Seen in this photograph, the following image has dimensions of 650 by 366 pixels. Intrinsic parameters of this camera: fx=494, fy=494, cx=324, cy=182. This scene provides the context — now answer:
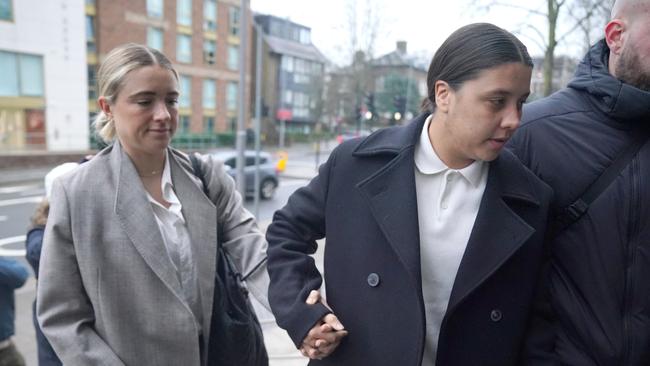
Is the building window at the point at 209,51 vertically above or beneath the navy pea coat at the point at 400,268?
above

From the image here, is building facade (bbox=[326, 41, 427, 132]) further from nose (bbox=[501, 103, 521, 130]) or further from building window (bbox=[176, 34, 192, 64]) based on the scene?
building window (bbox=[176, 34, 192, 64])

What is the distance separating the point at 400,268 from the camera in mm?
1399

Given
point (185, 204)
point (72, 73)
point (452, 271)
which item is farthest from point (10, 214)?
point (72, 73)

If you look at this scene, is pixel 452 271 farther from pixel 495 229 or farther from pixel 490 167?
pixel 490 167

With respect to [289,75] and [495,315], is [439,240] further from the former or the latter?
[289,75]

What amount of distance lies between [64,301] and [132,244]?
0.88ft

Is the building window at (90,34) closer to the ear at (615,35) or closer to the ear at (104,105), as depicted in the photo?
the ear at (104,105)

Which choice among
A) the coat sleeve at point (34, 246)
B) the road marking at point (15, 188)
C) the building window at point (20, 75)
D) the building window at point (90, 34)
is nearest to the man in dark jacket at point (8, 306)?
the coat sleeve at point (34, 246)

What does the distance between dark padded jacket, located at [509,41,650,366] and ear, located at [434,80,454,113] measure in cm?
34

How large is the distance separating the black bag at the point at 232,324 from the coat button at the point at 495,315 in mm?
904

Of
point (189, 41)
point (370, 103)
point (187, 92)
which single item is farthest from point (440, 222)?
point (189, 41)

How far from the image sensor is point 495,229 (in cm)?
140

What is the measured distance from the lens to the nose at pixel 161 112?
177cm

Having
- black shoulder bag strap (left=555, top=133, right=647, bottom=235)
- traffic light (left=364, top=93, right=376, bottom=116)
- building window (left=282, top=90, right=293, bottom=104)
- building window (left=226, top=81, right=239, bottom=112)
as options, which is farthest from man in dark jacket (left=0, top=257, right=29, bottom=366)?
building window (left=282, top=90, right=293, bottom=104)
